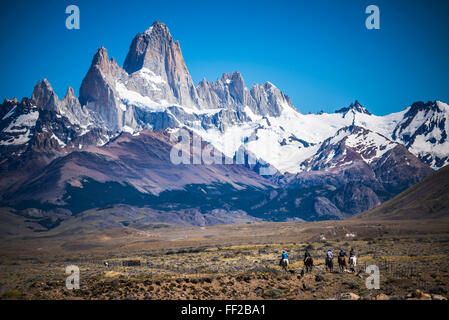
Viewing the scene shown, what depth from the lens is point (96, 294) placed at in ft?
142

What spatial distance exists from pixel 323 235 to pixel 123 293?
5122 inches
